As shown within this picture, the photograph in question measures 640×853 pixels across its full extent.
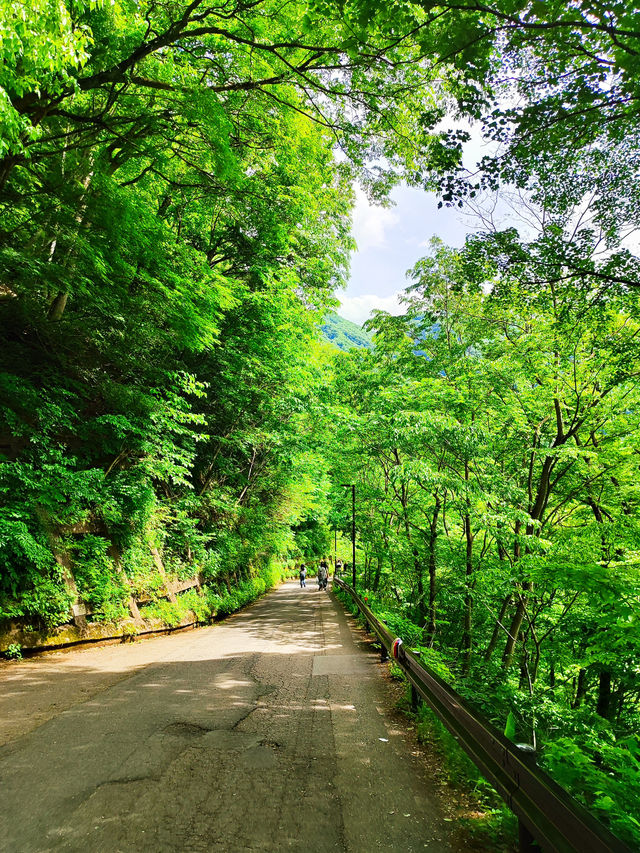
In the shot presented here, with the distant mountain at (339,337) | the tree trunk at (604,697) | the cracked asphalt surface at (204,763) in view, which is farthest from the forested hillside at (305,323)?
the distant mountain at (339,337)

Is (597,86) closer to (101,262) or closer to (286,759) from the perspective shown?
(286,759)

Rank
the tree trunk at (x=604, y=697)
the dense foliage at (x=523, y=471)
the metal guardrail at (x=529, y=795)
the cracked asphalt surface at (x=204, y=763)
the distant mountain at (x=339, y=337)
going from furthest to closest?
the distant mountain at (x=339, y=337)
the tree trunk at (x=604, y=697)
the dense foliage at (x=523, y=471)
the cracked asphalt surface at (x=204, y=763)
the metal guardrail at (x=529, y=795)

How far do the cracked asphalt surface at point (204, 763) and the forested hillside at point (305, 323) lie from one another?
1.27 metres

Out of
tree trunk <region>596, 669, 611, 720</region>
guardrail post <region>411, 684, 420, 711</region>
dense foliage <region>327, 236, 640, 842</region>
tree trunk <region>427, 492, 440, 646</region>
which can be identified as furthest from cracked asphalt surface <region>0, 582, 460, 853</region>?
tree trunk <region>427, 492, 440, 646</region>

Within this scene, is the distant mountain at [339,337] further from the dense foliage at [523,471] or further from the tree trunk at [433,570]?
the tree trunk at [433,570]

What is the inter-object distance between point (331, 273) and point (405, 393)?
8.74m

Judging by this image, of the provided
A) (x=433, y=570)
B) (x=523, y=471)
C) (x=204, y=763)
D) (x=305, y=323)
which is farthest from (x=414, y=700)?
(x=305, y=323)

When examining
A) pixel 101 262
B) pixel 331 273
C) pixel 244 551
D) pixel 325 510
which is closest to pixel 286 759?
pixel 101 262

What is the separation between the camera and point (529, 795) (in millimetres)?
2162

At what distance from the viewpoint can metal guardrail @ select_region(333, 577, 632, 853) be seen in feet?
5.64

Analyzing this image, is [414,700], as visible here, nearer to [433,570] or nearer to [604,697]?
[604,697]

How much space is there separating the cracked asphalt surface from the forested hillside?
4.18 ft

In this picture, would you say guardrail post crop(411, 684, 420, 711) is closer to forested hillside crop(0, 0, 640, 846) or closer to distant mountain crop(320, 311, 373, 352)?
forested hillside crop(0, 0, 640, 846)

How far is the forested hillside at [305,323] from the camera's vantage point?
4062 millimetres
